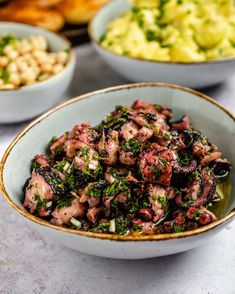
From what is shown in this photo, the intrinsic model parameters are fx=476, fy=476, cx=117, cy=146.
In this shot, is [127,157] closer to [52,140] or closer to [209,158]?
[209,158]

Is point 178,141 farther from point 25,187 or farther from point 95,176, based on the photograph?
point 25,187

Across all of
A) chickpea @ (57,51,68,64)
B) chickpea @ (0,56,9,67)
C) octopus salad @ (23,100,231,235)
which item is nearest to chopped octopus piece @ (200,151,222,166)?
octopus salad @ (23,100,231,235)

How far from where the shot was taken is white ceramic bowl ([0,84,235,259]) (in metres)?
1.61

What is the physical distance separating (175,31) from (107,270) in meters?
1.71

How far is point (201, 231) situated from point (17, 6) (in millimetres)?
2626

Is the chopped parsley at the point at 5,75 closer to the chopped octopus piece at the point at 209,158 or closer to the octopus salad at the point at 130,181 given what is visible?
the octopus salad at the point at 130,181

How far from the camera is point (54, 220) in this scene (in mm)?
1821

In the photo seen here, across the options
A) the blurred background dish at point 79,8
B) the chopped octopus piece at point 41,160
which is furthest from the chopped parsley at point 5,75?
the blurred background dish at point 79,8

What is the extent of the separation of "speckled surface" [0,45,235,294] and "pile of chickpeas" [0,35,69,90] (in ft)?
3.34

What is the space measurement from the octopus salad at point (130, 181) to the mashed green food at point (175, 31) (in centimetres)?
94

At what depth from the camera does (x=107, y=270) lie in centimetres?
188

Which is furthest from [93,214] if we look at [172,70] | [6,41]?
[6,41]

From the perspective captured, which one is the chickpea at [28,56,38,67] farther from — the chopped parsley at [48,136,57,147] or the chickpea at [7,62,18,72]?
the chopped parsley at [48,136,57,147]

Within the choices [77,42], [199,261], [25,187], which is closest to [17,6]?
[77,42]
